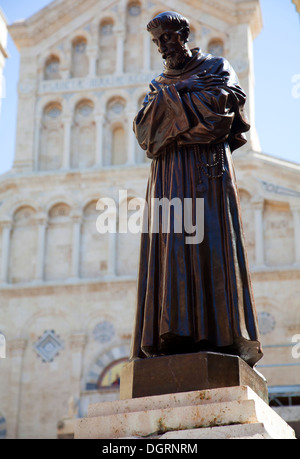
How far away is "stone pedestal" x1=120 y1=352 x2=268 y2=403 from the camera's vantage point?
3.38 m

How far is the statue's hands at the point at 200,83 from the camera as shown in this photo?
4039mm

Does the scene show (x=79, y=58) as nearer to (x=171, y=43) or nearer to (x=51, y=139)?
(x=51, y=139)

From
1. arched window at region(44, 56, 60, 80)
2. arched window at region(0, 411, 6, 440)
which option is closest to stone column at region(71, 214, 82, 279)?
arched window at region(0, 411, 6, 440)

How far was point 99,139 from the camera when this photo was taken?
19.9 meters

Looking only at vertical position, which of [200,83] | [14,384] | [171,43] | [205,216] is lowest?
[205,216]

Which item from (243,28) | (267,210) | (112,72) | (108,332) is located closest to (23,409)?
(108,332)

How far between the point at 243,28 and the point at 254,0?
760 mm

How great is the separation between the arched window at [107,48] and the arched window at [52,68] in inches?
45.1

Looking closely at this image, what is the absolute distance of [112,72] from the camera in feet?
68.0

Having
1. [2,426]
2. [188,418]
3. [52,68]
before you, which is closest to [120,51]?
[52,68]

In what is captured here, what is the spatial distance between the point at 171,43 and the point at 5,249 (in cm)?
1543

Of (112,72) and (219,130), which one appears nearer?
(219,130)

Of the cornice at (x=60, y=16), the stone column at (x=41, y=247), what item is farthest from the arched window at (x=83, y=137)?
the cornice at (x=60, y=16)
